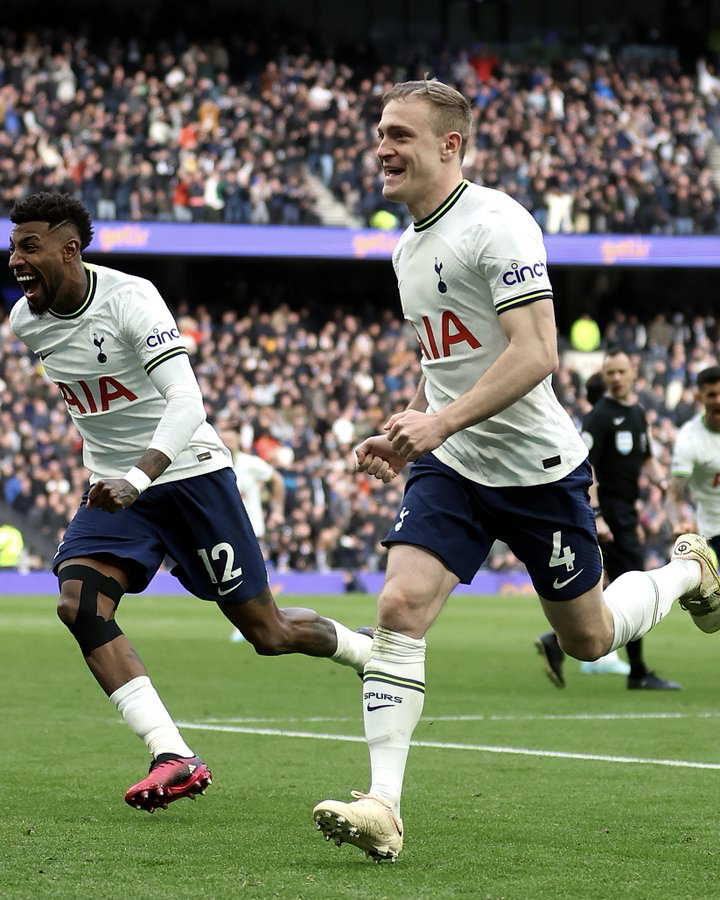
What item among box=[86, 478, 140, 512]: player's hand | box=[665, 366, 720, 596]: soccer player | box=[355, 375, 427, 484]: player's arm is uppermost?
box=[355, 375, 427, 484]: player's arm

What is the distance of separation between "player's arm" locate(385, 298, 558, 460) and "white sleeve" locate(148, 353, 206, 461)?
134cm

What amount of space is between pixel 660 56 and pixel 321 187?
1167 cm

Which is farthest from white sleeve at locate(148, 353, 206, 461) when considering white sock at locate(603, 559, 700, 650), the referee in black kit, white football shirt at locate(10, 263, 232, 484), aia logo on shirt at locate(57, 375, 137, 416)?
the referee in black kit

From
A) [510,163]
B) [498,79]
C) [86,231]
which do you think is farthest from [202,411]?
[498,79]

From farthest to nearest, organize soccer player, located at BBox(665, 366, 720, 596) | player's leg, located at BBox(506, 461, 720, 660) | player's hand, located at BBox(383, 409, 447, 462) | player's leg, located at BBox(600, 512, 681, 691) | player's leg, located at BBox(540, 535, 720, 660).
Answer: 1. player's leg, located at BBox(600, 512, 681, 691)
2. soccer player, located at BBox(665, 366, 720, 596)
3. player's leg, located at BBox(540, 535, 720, 660)
4. player's leg, located at BBox(506, 461, 720, 660)
5. player's hand, located at BBox(383, 409, 447, 462)

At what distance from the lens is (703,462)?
439 inches

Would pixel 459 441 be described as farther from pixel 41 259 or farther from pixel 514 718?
pixel 514 718

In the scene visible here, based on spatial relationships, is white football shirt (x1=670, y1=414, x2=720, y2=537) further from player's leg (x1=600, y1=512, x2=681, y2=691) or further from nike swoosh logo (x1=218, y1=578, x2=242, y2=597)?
nike swoosh logo (x1=218, y1=578, x2=242, y2=597)

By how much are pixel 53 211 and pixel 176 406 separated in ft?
3.18

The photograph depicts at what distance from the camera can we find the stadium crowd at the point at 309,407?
28203 millimetres

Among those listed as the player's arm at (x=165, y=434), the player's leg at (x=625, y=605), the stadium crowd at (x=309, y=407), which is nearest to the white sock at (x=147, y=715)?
the player's arm at (x=165, y=434)

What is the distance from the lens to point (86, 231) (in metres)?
6.64

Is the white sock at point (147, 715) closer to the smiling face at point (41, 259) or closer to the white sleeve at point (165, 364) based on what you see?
the white sleeve at point (165, 364)

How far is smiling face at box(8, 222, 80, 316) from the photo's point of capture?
6.45 m
